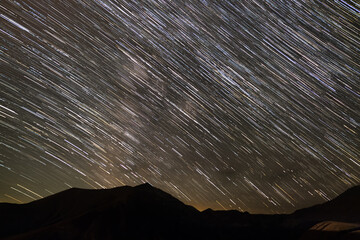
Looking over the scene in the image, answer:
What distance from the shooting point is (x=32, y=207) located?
15422 millimetres

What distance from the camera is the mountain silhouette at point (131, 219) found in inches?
495

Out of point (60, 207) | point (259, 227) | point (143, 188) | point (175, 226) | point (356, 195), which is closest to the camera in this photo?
point (259, 227)

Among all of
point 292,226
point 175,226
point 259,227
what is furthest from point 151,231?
point 292,226

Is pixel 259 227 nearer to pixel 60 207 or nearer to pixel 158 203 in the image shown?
pixel 158 203

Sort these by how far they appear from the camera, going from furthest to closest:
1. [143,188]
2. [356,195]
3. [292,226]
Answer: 1. [356,195]
2. [143,188]
3. [292,226]

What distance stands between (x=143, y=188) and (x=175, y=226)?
11.4 feet

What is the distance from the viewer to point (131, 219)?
1413 cm

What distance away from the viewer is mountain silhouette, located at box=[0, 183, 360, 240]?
1258 cm

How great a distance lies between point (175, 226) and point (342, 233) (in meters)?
7.70

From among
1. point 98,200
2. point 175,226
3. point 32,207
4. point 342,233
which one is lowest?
point 32,207

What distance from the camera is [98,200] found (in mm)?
15492

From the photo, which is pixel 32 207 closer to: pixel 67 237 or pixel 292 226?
pixel 67 237

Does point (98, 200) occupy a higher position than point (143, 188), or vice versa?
point (143, 188)

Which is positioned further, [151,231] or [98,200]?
[98,200]
